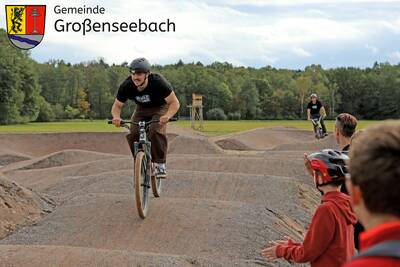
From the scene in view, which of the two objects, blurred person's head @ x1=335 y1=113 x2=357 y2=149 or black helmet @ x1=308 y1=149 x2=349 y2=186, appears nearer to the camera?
black helmet @ x1=308 y1=149 x2=349 y2=186

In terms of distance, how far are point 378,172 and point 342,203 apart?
7.32 feet

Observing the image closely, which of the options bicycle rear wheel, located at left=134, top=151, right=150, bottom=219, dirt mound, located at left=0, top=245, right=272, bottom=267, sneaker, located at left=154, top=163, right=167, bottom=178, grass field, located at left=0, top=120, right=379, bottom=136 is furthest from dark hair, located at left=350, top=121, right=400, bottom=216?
grass field, located at left=0, top=120, right=379, bottom=136

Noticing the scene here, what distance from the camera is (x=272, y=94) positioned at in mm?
114688

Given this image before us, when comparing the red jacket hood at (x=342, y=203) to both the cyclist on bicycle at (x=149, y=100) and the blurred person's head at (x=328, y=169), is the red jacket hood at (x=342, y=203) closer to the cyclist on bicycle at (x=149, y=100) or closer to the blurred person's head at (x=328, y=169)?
the blurred person's head at (x=328, y=169)

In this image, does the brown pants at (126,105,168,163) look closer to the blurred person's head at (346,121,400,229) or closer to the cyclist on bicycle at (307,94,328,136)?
the blurred person's head at (346,121,400,229)

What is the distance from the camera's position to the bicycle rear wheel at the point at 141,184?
9.23 meters

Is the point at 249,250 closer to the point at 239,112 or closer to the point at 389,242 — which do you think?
the point at 389,242

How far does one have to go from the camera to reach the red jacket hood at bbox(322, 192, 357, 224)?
446cm

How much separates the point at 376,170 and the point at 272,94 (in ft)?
372

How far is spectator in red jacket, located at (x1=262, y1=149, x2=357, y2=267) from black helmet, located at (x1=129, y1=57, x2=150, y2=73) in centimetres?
520

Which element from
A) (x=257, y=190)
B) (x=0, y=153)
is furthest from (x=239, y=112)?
(x=257, y=190)

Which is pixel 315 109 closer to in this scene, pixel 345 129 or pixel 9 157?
pixel 9 157

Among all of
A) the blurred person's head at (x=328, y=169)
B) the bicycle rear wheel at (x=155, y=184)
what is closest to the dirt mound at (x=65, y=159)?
the bicycle rear wheel at (x=155, y=184)

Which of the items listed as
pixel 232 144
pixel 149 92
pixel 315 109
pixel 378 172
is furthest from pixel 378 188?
pixel 232 144
